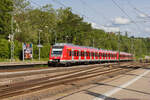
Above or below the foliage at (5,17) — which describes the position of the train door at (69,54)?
below

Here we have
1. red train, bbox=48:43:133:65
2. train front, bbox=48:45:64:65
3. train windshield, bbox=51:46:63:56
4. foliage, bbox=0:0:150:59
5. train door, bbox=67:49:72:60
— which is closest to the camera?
train front, bbox=48:45:64:65

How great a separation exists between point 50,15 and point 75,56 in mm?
38562

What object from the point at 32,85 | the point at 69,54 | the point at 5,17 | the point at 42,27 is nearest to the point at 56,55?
the point at 69,54

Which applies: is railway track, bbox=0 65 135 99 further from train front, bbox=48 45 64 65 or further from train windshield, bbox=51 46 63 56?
train windshield, bbox=51 46 63 56

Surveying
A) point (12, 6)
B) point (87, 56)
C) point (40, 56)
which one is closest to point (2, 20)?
point (12, 6)

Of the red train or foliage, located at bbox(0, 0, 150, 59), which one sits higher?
foliage, located at bbox(0, 0, 150, 59)

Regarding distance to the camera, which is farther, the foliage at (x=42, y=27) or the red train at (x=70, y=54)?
the foliage at (x=42, y=27)

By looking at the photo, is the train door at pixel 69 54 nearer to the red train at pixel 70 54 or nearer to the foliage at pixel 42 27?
the red train at pixel 70 54

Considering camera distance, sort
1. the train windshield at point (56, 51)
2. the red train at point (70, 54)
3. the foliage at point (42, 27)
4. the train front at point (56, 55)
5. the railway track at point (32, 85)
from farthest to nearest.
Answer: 1. the foliage at point (42, 27)
2. the train windshield at point (56, 51)
3. the red train at point (70, 54)
4. the train front at point (56, 55)
5. the railway track at point (32, 85)

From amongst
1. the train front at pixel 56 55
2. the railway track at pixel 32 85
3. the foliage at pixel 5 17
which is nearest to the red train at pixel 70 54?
the train front at pixel 56 55

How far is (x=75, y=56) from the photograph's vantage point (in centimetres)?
3362

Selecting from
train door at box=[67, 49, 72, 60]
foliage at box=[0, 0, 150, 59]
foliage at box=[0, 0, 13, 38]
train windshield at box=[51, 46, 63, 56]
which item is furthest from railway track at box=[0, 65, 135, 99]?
foliage at box=[0, 0, 13, 38]

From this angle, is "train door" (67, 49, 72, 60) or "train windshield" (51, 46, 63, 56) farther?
"train door" (67, 49, 72, 60)

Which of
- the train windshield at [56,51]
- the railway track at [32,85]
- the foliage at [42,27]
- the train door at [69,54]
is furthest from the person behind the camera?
the foliage at [42,27]
